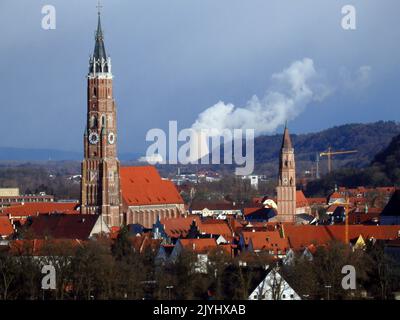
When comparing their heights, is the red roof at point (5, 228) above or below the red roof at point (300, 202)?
below

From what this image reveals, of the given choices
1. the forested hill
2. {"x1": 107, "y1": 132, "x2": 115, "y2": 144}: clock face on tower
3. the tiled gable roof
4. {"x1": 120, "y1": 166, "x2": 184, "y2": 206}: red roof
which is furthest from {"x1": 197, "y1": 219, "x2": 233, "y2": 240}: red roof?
the forested hill

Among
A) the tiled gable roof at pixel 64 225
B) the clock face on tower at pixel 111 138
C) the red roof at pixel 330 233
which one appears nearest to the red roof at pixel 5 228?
the tiled gable roof at pixel 64 225

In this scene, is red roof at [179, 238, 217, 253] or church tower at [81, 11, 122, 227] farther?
church tower at [81, 11, 122, 227]

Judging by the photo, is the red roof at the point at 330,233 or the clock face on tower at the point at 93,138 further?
the clock face on tower at the point at 93,138

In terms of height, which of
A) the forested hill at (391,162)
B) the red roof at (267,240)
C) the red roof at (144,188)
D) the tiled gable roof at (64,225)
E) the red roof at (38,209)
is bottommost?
the red roof at (267,240)

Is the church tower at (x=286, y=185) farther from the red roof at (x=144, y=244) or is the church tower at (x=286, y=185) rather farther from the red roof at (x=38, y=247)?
the red roof at (x=38, y=247)

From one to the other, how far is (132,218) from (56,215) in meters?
12.2

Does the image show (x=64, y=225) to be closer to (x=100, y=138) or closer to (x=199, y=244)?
(x=100, y=138)

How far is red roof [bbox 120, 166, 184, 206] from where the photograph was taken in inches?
3711

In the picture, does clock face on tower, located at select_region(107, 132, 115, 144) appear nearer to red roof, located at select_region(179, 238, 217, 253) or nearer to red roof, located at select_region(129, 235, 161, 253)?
red roof, located at select_region(129, 235, 161, 253)

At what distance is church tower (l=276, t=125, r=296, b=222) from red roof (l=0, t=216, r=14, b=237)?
29.0 m

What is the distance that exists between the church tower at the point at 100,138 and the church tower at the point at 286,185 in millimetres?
18580

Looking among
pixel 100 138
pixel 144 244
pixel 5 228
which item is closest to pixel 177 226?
pixel 5 228

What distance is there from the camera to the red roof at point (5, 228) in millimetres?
76619
